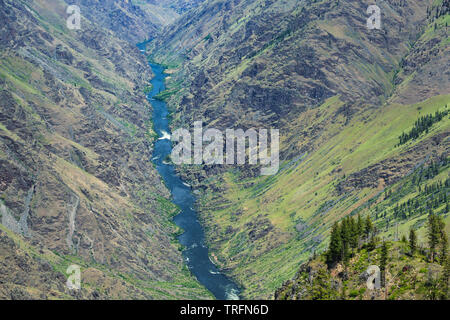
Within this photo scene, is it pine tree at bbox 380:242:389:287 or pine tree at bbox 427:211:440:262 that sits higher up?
pine tree at bbox 427:211:440:262

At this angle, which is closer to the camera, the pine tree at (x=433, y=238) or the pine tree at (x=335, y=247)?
the pine tree at (x=433, y=238)

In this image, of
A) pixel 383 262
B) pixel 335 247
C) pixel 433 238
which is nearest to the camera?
pixel 383 262

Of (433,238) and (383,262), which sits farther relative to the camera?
(433,238)

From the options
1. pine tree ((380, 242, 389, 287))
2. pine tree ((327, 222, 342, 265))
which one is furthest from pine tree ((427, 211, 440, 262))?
pine tree ((327, 222, 342, 265))

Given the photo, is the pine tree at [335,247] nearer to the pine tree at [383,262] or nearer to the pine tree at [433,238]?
the pine tree at [383,262]

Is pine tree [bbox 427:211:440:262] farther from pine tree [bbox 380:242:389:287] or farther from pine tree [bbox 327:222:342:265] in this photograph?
pine tree [bbox 327:222:342:265]

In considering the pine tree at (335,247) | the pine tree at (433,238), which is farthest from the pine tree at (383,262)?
the pine tree at (335,247)

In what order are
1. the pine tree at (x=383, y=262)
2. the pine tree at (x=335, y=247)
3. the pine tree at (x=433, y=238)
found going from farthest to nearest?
1. the pine tree at (x=335, y=247)
2. the pine tree at (x=433, y=238)
3. the pine tree at (x=383, y=262)

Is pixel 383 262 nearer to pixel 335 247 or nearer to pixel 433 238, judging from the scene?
pixel 433 238

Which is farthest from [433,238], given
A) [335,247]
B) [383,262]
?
[335,247]
